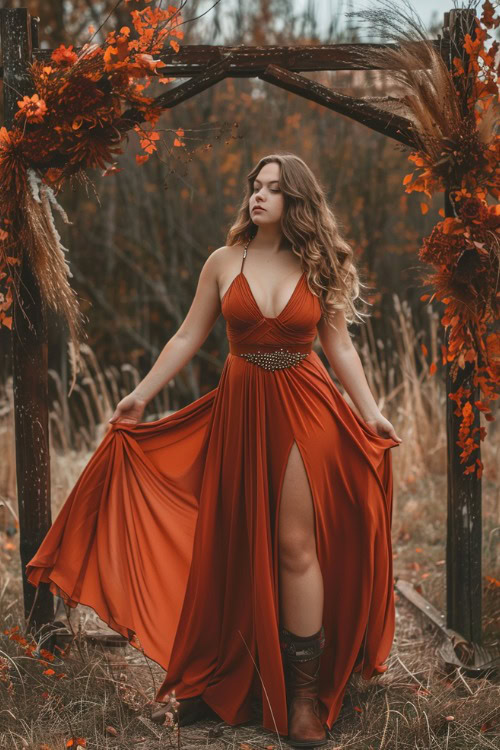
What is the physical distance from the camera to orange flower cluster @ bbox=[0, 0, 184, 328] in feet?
9.68

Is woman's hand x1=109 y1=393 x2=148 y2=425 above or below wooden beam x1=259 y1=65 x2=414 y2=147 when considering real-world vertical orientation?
below

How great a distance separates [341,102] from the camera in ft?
10.3

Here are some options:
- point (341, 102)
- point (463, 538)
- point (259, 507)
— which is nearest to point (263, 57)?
point (341, 102)

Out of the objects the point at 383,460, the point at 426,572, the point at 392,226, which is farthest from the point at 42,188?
the point at 392,226

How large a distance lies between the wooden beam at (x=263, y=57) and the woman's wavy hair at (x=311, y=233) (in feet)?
1.43

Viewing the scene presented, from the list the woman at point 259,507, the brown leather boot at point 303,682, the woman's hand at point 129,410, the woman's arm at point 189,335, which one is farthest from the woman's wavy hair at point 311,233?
the brown leather boot at point 303,682

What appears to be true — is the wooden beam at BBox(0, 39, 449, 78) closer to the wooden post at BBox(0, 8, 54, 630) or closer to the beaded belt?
the wooden post at BBox(0, 8, 54, 630)

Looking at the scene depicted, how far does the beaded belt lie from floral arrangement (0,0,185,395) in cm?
76

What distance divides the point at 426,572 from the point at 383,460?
5.97ft

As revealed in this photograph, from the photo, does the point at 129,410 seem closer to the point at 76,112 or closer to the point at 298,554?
the point at 298,554

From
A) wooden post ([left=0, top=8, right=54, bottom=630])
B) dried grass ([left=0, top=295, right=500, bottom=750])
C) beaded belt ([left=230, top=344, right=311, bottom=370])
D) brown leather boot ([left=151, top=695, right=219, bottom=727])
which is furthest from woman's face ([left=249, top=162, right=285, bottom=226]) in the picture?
brown leather boot ([left=151, top=695, right=219, bottom=727])

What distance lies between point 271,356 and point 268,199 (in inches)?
23.3

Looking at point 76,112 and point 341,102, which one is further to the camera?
point 341,102

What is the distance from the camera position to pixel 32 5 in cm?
870
